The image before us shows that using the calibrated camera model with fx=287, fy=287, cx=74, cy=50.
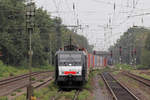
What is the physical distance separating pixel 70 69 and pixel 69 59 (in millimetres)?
820

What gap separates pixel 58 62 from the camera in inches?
784

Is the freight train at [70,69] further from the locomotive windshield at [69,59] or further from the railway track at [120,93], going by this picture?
the railway track at [120,93]

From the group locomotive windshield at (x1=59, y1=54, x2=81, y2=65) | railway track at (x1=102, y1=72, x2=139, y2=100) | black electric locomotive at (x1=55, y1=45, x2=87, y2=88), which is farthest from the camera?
locomotive windshield at (x1=59, y1=54, x2=81, y2=65)

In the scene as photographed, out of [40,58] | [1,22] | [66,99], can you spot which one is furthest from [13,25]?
[66,99]

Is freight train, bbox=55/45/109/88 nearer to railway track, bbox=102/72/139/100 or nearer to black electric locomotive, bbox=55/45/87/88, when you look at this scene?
black electric locomotive, bbox=55/45/87/88

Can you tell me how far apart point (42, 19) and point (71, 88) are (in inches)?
1737

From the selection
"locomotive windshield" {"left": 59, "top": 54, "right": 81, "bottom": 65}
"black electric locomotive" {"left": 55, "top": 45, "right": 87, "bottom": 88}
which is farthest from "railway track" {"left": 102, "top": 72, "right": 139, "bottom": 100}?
"locomotive windshield" {"left": 59, "top": 54, "right": 81, "bottom": 65}

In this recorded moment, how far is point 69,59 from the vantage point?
2005 centimetres

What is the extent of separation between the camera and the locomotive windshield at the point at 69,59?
782 inches

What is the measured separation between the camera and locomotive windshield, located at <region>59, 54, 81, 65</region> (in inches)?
782

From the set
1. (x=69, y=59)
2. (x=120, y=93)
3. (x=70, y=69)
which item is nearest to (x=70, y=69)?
(x=70, y=69)

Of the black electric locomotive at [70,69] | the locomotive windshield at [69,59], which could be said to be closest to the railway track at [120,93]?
the black electric locomotive at [70,69]

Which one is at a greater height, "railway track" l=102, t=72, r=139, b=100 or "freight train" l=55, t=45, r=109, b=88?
"freight train" l=55, t=45, r=109, b=88

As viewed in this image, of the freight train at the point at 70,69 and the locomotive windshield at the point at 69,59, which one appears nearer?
the freight train at the point at 70,69
